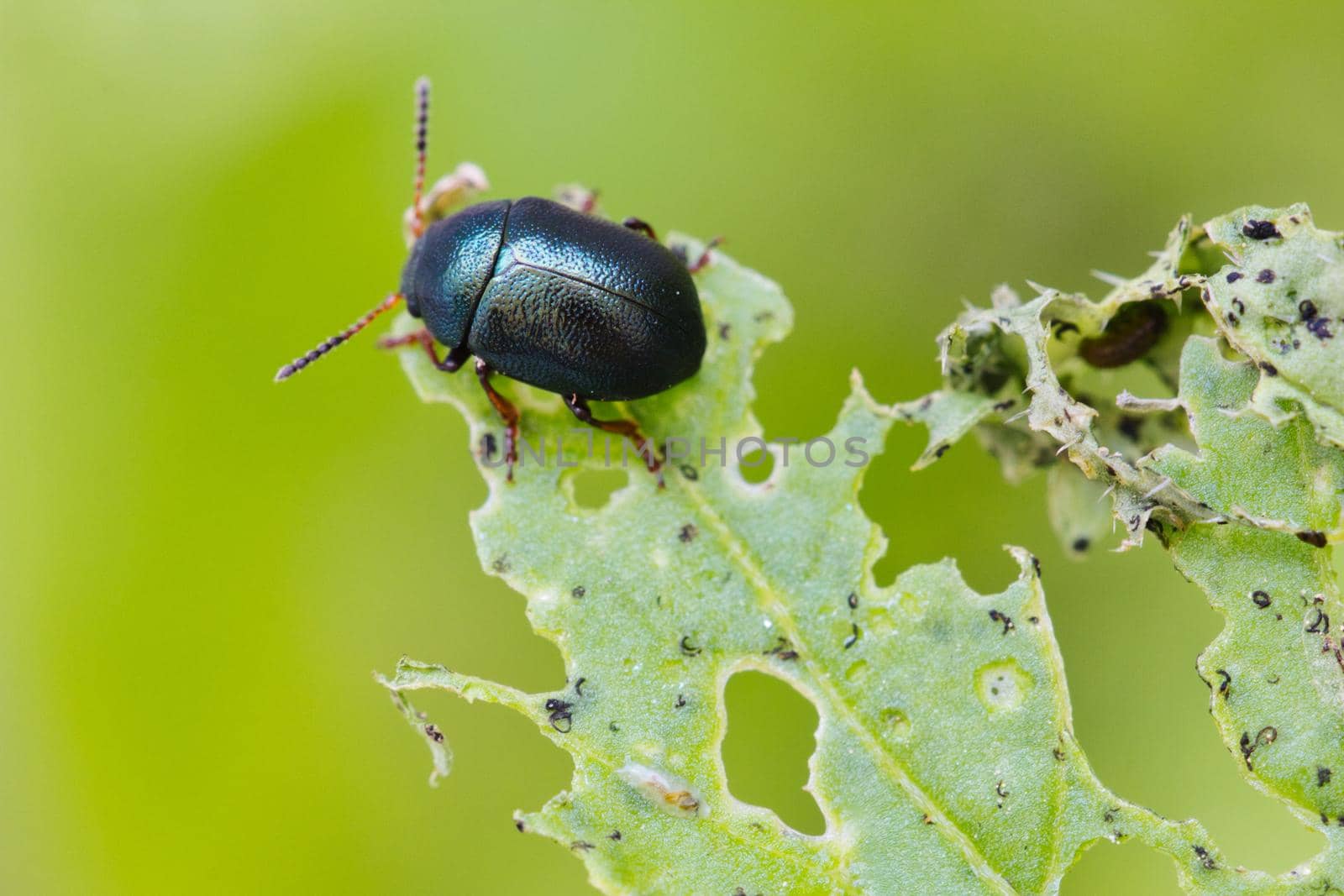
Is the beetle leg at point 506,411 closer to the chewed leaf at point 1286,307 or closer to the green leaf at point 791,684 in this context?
the green leaf at point 791,684

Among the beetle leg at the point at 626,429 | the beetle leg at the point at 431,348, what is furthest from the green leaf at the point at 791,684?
the beetle leg at the point at 431,348

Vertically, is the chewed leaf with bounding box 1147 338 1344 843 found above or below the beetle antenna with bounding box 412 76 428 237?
below

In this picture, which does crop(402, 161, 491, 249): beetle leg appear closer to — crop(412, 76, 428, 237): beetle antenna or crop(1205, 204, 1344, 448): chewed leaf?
crop(412, 76, 428, 237): beetle antenna

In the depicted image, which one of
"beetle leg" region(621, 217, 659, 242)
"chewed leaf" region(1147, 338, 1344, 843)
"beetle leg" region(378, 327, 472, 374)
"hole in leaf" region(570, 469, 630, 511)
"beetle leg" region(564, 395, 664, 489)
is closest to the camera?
"chewed leaf" region(1147, 338, 1344, 843)

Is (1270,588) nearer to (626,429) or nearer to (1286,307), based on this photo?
(1286,307)

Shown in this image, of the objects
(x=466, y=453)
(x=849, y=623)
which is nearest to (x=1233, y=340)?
(x=849, y=623)

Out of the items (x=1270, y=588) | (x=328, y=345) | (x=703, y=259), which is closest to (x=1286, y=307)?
(x=1270, y=588)

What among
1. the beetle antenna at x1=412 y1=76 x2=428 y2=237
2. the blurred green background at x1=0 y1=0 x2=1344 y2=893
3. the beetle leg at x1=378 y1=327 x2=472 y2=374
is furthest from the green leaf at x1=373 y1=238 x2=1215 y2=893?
the beetle antenna at x1=412 y1=76 x2=428 y2=237
